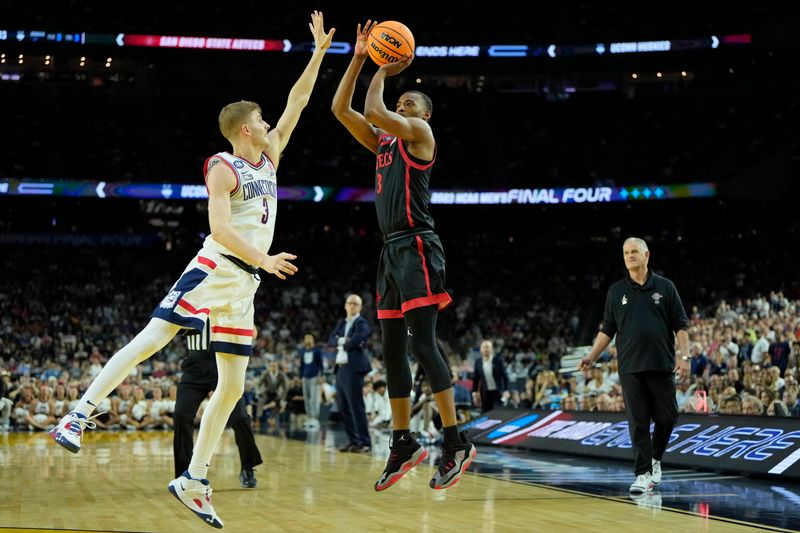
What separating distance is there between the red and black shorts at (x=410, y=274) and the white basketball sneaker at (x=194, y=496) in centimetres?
156

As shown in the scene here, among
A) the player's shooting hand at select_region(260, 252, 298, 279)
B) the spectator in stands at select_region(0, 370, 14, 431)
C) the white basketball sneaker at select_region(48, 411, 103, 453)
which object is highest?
the player's shooting hand at select_region(260, 252, 298, 279)

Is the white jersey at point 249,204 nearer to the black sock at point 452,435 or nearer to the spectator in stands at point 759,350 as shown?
the black sock at point 452,435

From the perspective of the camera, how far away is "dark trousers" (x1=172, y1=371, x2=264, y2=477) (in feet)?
26.3

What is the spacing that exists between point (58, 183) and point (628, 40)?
20.1 meters

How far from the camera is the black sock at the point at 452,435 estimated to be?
577 centimetres

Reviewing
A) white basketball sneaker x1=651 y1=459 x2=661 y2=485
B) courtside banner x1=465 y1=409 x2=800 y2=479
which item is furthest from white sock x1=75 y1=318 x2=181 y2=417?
courtside banner x1=465 y1=409 x2=800 y2=479

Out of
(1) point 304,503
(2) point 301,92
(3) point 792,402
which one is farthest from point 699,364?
(2) point 301,92

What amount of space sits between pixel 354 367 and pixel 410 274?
20.4 ft

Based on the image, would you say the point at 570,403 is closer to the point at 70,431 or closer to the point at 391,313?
the point at 391,313

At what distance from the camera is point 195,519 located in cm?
608

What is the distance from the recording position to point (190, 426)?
815cm

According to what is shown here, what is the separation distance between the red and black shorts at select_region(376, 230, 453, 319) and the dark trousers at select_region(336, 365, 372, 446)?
5.86m

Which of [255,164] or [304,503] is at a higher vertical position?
[255,164]

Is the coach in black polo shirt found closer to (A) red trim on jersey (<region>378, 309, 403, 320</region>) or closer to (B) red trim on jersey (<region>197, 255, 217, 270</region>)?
(A) red trim on jersey (<region>378, 309, 403, 320</region>)
